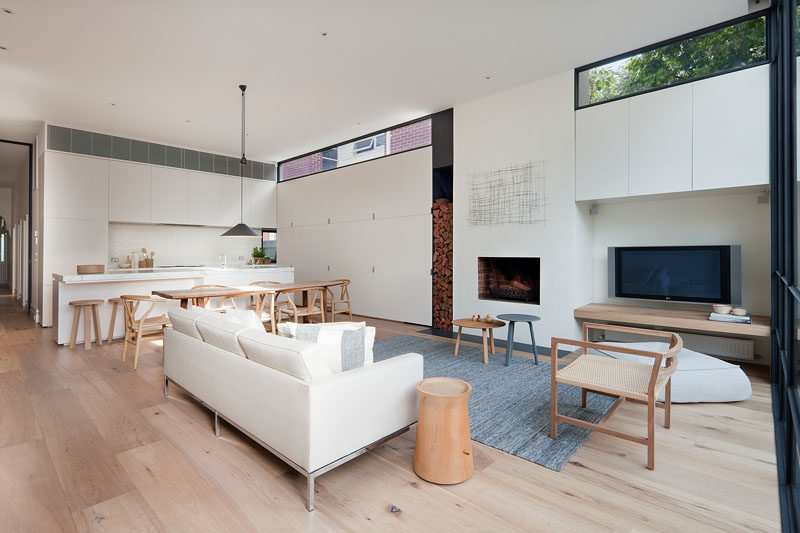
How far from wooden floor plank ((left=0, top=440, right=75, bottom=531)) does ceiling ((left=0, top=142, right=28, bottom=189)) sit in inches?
288

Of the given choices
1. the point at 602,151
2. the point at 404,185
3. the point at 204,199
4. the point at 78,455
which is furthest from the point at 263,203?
the point at 78,455

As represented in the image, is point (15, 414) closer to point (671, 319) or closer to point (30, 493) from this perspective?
point (30, 493)

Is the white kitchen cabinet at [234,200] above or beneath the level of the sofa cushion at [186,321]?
above

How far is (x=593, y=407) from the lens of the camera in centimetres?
291

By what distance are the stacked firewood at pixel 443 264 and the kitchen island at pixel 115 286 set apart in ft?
9.27

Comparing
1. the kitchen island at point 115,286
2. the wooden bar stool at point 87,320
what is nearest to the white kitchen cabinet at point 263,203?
the kitchen island at point 115,286

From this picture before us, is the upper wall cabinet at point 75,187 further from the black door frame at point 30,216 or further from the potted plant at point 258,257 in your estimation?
the potted plant at point 258,257

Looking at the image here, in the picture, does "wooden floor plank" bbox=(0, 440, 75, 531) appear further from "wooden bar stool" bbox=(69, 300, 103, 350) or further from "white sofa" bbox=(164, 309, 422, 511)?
"wooden bar stool" bbox=(69, 300, 103, 350)

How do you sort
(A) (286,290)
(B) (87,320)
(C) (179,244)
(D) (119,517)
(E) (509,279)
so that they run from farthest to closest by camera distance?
(C) (179,244) → (E) (509,279) → (A) (286,290) → (B) (87,320) → (D) (119,517)

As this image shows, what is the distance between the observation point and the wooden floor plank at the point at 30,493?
168cm

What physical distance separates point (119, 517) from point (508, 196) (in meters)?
4.47

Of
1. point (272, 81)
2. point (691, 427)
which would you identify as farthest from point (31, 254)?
point (691, 427)

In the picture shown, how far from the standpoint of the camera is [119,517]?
171 cm

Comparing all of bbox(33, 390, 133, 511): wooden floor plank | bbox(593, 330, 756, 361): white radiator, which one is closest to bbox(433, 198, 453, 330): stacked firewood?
bbox(593, 330, 756, 361): white radiator
